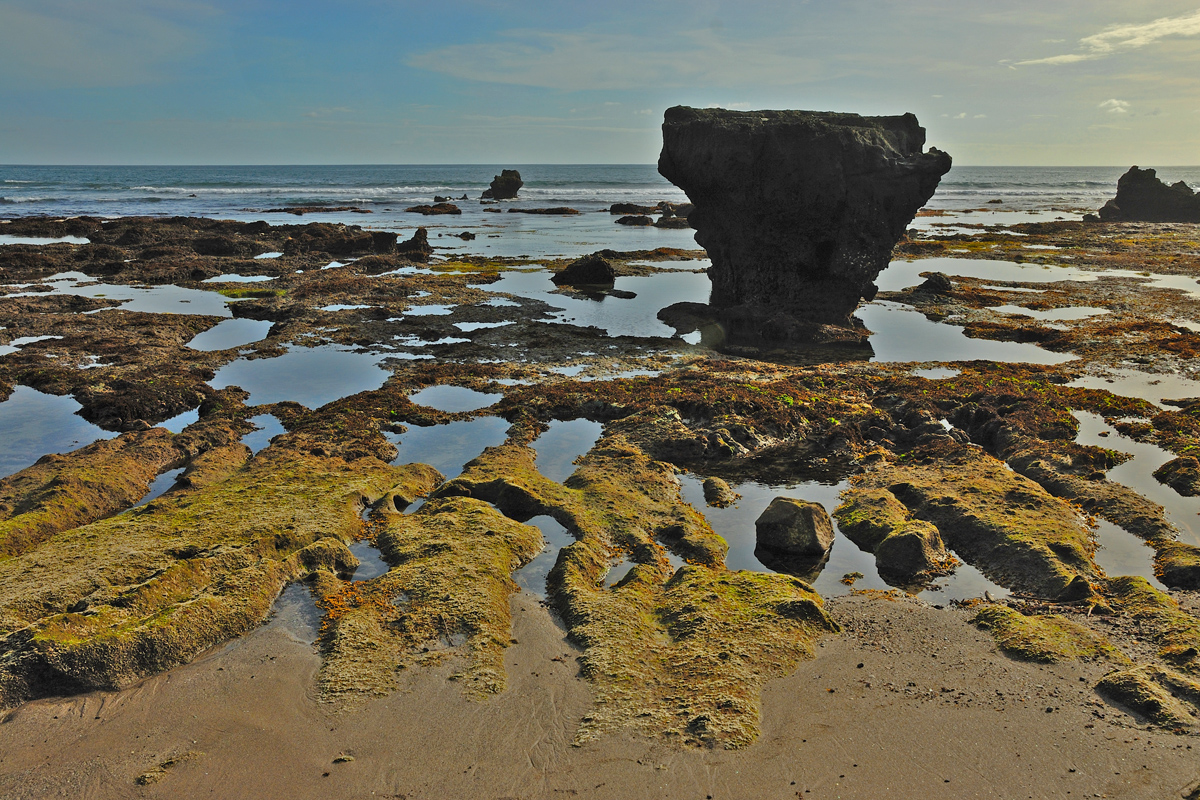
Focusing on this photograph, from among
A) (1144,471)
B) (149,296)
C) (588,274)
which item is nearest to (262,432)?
(1144,471)

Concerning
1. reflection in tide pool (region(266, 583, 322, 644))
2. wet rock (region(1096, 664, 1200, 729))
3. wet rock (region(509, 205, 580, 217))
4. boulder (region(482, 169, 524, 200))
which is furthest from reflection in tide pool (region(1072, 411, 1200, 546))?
boulder (region(482, 169, 524, 200))

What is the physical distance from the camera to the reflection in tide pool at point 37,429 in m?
16.0

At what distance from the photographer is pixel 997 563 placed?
38.8 feet

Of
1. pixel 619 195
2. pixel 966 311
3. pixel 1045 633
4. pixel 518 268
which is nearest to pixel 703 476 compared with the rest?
pixel 1045 633

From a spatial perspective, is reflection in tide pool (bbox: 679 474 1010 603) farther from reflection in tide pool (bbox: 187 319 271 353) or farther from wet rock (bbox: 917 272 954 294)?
wet rock (bbox: 917 272 954 294)

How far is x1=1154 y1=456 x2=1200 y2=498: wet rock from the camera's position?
14.4 meters

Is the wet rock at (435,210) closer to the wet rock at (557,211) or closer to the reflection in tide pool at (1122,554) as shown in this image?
the wet rock at (557,211)

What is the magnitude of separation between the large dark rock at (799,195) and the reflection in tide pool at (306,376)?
16.0 meters

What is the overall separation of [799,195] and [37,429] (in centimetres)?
2650

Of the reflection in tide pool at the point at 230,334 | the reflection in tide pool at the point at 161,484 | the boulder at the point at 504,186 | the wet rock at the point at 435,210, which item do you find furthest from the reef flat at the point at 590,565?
the boulder at the point at 504,186

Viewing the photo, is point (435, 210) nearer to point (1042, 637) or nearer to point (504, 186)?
point (504, 186)

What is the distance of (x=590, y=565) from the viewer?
11594 millimetres

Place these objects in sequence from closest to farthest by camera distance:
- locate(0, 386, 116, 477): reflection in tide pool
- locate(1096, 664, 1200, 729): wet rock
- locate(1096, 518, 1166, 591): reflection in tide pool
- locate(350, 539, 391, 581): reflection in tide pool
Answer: locate(1096, 664, 1200, 729): wet rock, locate(350, 539, 391, 581): reflection in tide pool, locate(1096, 518, 1166, 591): reflection in tide pool, locate(0, 386, 116, 477): reflection in tide pool

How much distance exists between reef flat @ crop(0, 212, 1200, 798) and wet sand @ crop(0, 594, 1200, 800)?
0.05 m
